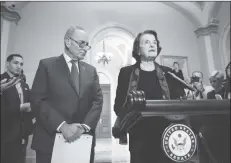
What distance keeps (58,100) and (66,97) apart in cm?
5

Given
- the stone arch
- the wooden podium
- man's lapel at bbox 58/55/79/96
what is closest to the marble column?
man's lapel at bbox 58/55/79/96

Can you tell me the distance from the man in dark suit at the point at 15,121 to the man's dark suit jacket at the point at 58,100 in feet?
1.59

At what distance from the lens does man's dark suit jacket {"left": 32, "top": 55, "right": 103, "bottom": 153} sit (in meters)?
1.32

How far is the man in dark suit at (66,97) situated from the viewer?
1.31 m

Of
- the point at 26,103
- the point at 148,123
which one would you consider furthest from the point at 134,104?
the point at 26,103

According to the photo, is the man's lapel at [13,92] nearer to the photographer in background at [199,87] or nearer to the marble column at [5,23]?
the marble column at [5,23]

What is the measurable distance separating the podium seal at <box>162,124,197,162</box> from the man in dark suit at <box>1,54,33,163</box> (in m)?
1.25

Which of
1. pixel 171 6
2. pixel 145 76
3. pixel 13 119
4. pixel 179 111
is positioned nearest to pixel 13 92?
pixel 13 119

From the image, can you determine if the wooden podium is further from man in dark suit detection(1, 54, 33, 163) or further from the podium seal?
man in dark suit detection(1, 54, 33, 163)

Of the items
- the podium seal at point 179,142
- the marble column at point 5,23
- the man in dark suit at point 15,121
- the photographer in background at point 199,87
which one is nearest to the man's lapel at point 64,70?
the man in dark suit at point 15,121

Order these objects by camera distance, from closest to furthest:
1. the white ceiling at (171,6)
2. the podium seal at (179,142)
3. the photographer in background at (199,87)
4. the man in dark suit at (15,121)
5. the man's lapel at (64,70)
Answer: the podium seal at (179,142) → the man's lapel at (64,70) → the man in dark suit at (15,121) → the photographer in background at (199,87) → the white ceiling at (171,6)

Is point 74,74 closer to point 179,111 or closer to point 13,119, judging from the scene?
point 13,119

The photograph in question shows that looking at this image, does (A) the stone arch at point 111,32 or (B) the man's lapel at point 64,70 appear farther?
(A) the stone arch at point 111,32

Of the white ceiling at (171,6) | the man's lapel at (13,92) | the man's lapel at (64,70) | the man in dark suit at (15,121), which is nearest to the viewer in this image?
the man's lapel at (64,70)
